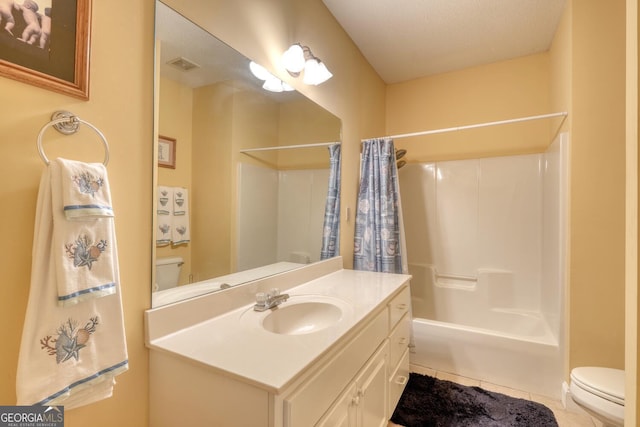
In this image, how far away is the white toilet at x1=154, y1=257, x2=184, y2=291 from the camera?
99 centimetres

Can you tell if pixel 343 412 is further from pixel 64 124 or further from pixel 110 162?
pixel 64 124

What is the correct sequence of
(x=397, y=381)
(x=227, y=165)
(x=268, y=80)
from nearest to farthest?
(x=227, y=165) → (x=268, y=80) → (x=397, y=381)

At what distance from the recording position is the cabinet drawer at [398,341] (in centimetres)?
150

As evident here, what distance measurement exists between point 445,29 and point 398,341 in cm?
222

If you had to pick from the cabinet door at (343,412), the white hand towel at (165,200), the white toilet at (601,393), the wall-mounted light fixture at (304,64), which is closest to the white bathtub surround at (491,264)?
the white toilet at (601,393)

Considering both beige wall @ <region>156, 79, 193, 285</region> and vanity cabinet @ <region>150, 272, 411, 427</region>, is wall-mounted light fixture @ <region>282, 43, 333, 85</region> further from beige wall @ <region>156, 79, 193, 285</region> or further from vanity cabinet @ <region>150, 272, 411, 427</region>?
vanity cabinet @ <region>150, 272, 411, 427</region>

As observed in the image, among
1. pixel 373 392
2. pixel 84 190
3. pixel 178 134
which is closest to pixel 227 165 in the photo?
pixel 178 134

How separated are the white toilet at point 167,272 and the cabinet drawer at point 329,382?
0.59m

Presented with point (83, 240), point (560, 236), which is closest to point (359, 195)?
point (560, 236)

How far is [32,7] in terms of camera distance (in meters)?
0.70

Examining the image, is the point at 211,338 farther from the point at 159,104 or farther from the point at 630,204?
the point at 630,204

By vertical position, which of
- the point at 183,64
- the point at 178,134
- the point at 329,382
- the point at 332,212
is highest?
the point at 183,64

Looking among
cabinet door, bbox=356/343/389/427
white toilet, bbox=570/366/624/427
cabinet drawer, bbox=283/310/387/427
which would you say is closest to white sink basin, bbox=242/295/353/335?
cabinet drawer, bbox=283/310/387/427

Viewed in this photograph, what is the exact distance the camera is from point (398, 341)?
5.32ft
